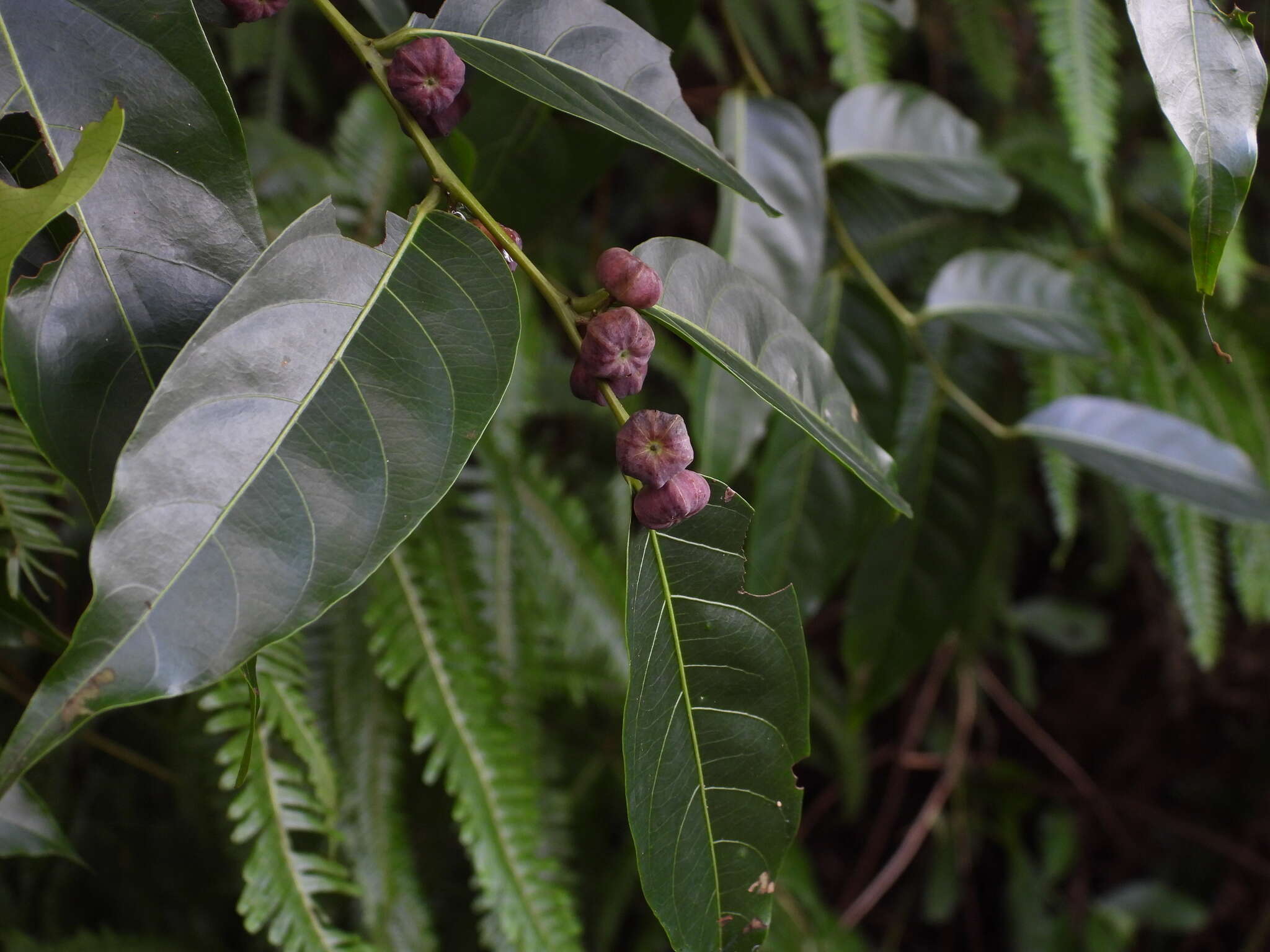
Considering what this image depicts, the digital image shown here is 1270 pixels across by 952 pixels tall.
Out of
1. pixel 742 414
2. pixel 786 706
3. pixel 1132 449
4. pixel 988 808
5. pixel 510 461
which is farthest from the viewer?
pixel 988 808

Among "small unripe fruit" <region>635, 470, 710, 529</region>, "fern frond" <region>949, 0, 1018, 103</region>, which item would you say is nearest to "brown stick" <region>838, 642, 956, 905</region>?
"fern frond" <region>949, 0, 1018, 103</region>

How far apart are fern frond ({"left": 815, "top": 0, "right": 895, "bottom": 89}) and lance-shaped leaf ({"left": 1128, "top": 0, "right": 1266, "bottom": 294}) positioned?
57cm

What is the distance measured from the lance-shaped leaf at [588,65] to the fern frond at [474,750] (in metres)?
0.49

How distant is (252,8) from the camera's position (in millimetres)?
389

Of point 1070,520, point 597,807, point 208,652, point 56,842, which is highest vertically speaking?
point 208,652

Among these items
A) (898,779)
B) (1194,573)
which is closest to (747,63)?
(1194,573)

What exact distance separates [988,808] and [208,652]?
1.73 metres

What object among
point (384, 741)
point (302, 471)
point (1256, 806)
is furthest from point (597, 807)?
point (1256, 806)

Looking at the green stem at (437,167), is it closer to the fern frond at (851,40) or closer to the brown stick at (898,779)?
the fern frond at (851,40)

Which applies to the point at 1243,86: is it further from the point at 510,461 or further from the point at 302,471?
the point at 510,461

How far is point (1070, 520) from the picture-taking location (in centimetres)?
113

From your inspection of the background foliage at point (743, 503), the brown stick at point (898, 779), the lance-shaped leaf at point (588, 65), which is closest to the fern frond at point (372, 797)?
the background foliage at point (743, 503)

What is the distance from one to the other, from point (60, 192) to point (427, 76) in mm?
163

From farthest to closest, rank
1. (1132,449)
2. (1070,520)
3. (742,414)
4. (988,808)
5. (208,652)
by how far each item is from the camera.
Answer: (988,808)
(1070,520)
(1132,449)
(742,414)
(208,652)
